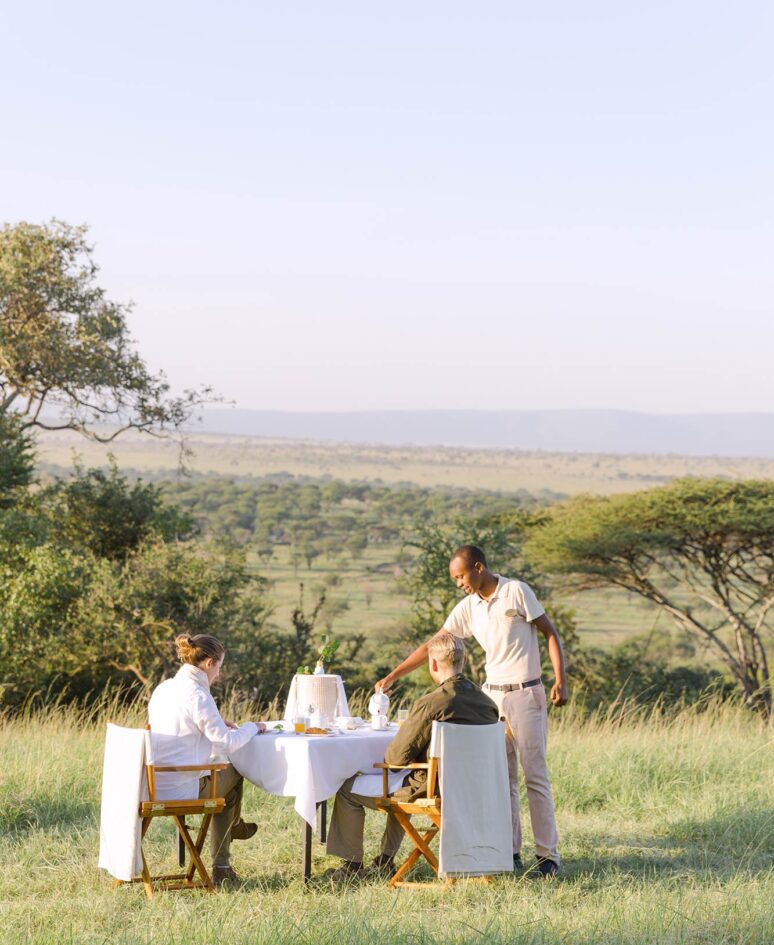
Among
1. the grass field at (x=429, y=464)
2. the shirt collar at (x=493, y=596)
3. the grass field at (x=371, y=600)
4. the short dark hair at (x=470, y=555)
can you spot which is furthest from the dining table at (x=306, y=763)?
the grass field at (x=429, y=464)

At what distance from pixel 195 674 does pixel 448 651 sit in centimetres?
113

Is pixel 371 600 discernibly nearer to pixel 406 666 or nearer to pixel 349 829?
pixel 406 666

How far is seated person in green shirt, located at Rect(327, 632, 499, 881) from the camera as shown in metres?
5.96

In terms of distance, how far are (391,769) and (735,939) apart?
1.73 metres

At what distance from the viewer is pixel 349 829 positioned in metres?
6.24

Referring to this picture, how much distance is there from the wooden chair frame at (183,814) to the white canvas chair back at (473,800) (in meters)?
0.98

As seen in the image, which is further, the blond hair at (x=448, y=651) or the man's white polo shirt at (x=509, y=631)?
the man's white polo shirt at (x=509, y=631)

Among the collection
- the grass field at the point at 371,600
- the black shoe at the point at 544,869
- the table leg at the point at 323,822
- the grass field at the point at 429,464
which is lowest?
the grass field at the point at 371,600

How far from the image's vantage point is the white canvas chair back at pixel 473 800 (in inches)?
229

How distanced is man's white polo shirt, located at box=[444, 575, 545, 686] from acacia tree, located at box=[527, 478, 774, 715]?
42.0 ft

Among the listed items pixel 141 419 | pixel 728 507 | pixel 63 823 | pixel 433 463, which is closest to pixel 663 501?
pixel 728 507

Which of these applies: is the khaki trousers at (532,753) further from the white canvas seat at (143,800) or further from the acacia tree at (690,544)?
the acacia tree at (690,544)

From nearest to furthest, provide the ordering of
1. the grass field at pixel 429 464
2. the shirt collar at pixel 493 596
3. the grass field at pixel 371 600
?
the shirt collar at pixel 493 596, the grass field at pixel 371 600, the grass field at pixel 429 464

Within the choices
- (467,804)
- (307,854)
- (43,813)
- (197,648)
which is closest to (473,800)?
(467,804)
